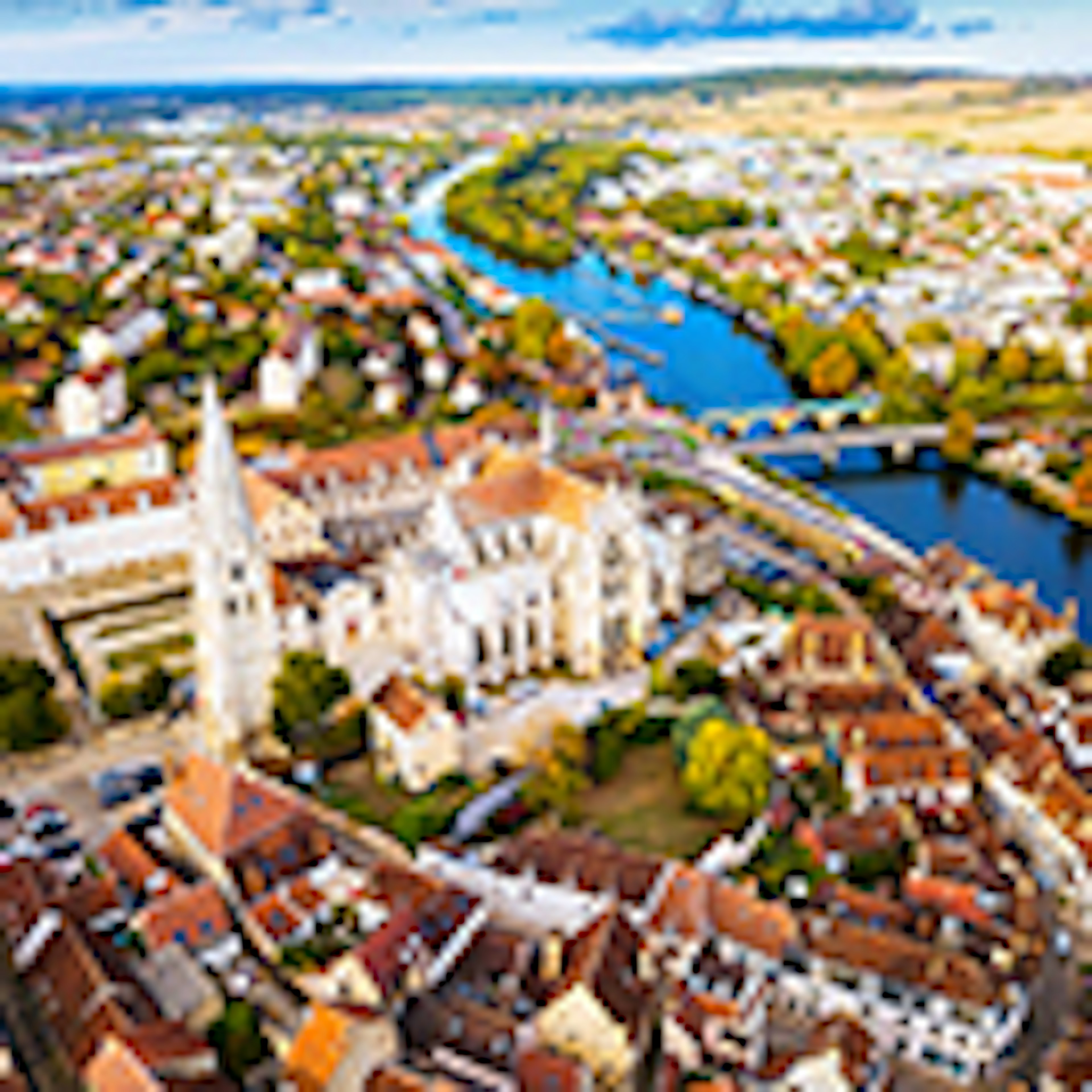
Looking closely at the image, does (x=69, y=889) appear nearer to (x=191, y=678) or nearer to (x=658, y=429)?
(x=191, y=678)

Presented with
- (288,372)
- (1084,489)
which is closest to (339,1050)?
(1084,489)

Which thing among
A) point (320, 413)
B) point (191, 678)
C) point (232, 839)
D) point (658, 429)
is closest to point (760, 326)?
point (658, 429)

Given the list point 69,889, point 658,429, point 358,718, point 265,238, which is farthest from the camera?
point 265,238

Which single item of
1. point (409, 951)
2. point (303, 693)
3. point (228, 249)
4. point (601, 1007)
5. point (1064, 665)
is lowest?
point (1064, 665)

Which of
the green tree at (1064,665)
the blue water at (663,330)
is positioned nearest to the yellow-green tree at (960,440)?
the blue water at (663,330)

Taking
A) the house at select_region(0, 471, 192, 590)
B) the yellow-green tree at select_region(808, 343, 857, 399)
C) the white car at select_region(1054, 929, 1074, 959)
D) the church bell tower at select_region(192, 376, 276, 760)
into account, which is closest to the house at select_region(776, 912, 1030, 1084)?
the white car at select_region(1054, 929, 1074, 959)

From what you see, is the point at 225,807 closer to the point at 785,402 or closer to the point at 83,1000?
the point at 83,1000
